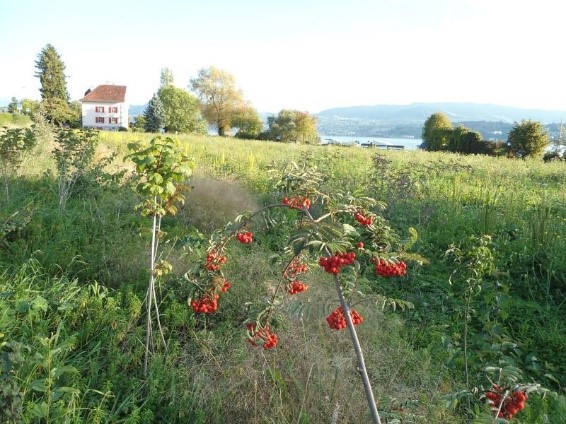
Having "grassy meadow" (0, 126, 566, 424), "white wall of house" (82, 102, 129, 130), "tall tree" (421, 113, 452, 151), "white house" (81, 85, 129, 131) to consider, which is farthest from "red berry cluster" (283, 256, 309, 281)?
"white wall of house" (82, 102, 129, 130)

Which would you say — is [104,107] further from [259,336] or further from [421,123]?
[259,336]

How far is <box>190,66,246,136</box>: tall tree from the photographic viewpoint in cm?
4794

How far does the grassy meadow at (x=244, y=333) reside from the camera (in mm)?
2410

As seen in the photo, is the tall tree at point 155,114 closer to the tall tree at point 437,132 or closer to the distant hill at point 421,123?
the distant hill at point 421,123

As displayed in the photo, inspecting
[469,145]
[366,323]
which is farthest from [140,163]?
[469,145]

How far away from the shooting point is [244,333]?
3078 mm

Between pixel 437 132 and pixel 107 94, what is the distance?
43939 mm

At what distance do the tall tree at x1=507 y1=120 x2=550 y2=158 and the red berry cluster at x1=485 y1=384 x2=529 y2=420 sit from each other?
23.3 meters

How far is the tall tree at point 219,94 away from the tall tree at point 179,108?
1646 mm

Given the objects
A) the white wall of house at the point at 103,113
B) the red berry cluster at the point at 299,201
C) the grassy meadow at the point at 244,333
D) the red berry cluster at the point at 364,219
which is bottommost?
the grassy meadow at the point at 244,333

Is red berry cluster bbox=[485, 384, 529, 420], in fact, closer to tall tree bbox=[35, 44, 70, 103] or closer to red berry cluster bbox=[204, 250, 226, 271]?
red berry cluster bbox=[204, 250, 226, 271]

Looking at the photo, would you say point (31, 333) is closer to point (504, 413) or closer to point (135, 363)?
point (135, 363)

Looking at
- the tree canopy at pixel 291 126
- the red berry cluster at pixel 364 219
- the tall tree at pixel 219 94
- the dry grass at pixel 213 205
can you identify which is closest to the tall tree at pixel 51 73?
the tall tree at pixel 219 94

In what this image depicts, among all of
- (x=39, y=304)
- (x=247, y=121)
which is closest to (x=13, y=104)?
(x=247, y=121)
